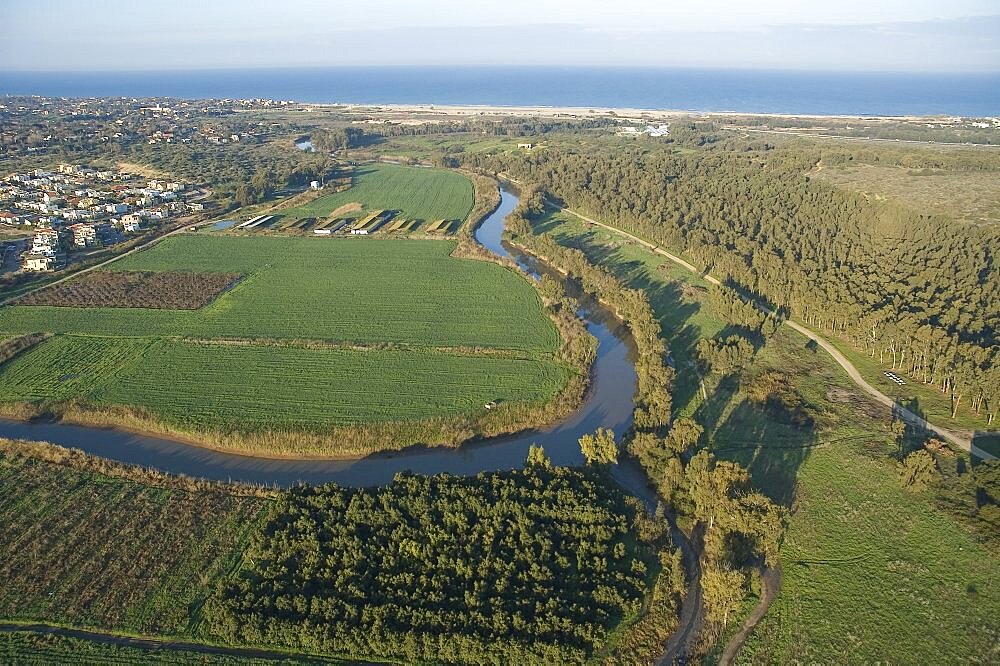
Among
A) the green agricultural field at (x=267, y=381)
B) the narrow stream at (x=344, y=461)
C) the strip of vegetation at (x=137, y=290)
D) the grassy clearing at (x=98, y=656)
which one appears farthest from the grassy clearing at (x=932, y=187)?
the grassy clearing at (x=98, y=656)

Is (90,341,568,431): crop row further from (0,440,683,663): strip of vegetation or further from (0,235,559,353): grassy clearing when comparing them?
(0,440,683,663): strip of vegetation

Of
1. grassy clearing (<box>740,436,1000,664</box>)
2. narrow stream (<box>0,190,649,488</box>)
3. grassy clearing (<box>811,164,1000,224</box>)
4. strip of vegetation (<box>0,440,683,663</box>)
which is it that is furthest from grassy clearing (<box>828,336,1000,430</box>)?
grassy clearing (<box>811,164,1000,224</box>)

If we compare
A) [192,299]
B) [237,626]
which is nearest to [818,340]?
[237,626]

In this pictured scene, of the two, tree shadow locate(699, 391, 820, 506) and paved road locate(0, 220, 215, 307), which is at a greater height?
paved road locate(0, 220, 215, 307)

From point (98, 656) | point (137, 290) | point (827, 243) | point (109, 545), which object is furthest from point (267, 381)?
point (827, 243)

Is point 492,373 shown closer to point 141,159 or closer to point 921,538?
point 921,538

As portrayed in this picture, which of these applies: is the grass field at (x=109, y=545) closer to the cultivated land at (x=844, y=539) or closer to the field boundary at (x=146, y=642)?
the field boundary at (x=146, y=642)

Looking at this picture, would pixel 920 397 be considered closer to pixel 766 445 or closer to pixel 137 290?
pixel 766 445

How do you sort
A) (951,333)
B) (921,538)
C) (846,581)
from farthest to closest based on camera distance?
(951,333) < (921,538) < (846,581)
